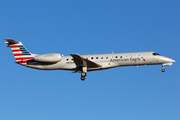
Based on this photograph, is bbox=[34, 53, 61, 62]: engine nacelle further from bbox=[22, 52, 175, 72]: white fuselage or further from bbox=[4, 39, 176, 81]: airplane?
bbox=[22, 52, 175, 72]: white fuselage

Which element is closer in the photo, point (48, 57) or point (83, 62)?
point (83, 62)

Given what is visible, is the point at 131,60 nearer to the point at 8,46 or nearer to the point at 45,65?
the point at 45,65

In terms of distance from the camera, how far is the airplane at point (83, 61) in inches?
1181

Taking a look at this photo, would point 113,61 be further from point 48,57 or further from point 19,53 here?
point 19,53

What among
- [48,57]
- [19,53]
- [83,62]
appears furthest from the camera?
[19,53]

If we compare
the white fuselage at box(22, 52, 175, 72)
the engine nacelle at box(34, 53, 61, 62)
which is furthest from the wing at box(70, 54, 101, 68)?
the engine nacelle at box(34, 53, 61, 62)

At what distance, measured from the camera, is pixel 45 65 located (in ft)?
102

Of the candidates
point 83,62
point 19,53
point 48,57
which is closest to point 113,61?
point 83,62

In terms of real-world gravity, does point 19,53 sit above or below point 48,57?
above

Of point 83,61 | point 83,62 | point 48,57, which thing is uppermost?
point 48,57

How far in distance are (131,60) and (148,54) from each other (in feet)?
7.66

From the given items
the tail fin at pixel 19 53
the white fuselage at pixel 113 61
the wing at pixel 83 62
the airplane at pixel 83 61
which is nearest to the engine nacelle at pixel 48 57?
the airplane at pixel 83 61

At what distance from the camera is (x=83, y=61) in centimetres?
2917

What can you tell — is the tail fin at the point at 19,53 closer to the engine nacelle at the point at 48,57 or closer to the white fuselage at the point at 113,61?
the white fuselage at the point at 113,61
